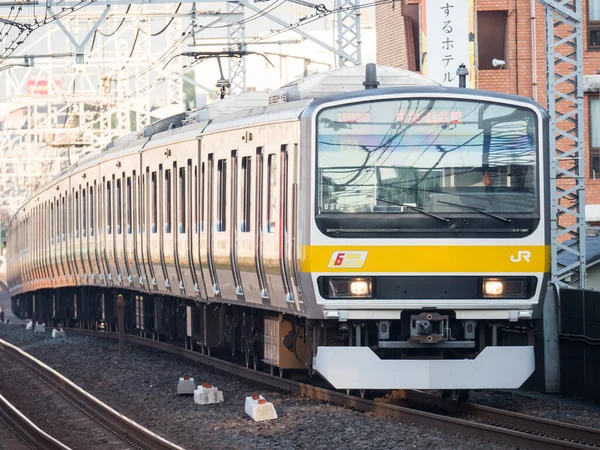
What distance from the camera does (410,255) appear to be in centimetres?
1200

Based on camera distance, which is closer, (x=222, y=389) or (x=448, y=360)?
(x=448, y=360)

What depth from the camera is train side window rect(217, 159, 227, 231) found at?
15.2m

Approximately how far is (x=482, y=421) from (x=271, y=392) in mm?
3379

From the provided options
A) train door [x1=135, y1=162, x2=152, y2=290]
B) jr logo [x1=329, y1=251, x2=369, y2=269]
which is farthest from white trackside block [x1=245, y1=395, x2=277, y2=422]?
train door [x1=135, y1=162, x2=152, y2=290]

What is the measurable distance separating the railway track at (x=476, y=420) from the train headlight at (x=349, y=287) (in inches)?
39.3

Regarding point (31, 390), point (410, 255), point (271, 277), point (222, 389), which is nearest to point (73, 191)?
point (31, 390)

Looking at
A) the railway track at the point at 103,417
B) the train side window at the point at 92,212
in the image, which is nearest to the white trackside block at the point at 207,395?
the railway track at the point at 103,417

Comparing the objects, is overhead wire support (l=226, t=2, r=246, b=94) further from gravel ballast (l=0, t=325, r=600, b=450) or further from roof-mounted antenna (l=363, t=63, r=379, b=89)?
roof-mounted antenna (l=363, t=63, r=379, b=89)

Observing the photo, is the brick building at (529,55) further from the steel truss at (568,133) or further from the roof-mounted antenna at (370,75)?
the roof-mounted antenna at (370,75)

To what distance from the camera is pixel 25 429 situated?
13344 millimetres

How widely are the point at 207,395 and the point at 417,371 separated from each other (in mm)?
3015

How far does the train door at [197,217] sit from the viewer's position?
53.5ft

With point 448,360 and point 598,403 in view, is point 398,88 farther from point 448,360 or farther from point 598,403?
point 598,403

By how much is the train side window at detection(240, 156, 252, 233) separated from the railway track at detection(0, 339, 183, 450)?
233 centimetres
